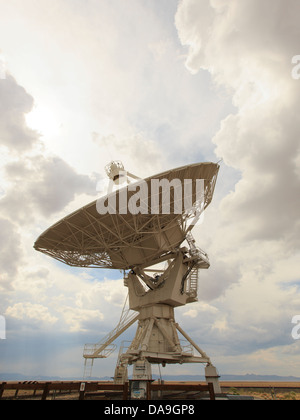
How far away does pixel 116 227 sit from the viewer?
834 inches

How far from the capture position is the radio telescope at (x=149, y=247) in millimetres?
19406

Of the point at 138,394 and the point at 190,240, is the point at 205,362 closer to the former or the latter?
the point at 190,240

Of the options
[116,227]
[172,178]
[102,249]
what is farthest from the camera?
[102,249]

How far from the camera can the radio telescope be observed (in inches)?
764

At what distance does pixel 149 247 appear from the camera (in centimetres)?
2409

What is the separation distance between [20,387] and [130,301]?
15.2m

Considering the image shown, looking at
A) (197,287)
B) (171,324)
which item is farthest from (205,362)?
(197,287)

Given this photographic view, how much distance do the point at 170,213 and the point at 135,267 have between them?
270 inches

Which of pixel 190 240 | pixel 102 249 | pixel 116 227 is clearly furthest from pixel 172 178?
pixel 102 249
